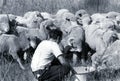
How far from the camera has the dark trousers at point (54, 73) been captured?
7.61m

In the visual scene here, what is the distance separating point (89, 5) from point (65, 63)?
1182 cm

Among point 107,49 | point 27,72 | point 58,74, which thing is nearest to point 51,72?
point 58,74

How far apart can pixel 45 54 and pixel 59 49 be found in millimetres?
300

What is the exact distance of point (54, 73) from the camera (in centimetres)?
768

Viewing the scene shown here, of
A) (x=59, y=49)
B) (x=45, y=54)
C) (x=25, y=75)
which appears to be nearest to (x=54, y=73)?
(x=45, y=54)

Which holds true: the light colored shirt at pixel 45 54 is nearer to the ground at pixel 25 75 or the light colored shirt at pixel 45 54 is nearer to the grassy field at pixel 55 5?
the ground at pixel 25 75

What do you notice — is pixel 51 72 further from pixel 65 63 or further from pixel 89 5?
pixel 89 5

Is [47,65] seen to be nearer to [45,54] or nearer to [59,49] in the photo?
[45,54]

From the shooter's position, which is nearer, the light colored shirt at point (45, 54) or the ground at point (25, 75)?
the light colored shirt at point (45, 54)

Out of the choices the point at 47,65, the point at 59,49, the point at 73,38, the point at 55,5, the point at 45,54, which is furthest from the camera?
the point at 55,5

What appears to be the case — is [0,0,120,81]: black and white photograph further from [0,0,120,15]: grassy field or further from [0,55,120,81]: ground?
[0,0,120,15]: grassy field

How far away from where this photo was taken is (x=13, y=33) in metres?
11.1

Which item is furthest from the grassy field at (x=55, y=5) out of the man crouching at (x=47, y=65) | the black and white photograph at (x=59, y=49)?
the man crouching at (x=47, y=65)

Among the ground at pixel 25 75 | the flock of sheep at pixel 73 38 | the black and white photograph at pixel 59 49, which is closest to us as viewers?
the black and white photograph at pixel 59 49
